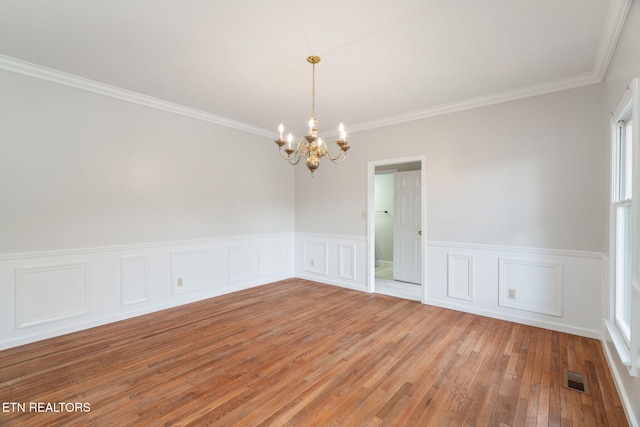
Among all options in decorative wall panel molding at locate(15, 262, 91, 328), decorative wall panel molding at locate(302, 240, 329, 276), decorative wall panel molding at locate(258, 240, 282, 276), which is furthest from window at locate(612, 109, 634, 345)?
decorative wall panel molding at locate(15, 262, 91, 328)

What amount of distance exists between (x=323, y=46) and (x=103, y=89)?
105 inches

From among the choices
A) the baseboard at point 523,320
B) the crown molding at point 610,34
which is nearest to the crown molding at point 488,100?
the crown molding at point 610,34

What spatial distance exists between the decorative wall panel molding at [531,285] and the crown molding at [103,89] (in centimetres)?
447

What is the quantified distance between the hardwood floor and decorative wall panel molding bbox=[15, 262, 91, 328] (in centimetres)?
27

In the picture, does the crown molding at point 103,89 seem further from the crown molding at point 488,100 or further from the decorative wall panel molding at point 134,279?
the crown molding at point 488,100

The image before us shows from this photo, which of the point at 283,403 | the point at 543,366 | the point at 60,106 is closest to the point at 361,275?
the point at 543,366

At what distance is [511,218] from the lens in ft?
11.6

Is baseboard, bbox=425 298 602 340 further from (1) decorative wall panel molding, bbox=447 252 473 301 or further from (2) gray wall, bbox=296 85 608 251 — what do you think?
(2) gray wall, bbox=296 85 608 251

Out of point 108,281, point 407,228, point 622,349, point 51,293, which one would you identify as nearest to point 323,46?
point 622,349

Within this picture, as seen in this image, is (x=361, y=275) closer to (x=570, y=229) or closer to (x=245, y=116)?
(x=570, y=229)

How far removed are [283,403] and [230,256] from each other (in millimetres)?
3088

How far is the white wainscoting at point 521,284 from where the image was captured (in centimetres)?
313

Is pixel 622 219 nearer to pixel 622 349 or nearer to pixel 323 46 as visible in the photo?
pixel 622 349

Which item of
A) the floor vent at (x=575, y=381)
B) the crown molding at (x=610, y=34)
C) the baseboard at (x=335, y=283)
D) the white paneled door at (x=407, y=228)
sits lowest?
the floor vent at (x=575, y=381)
